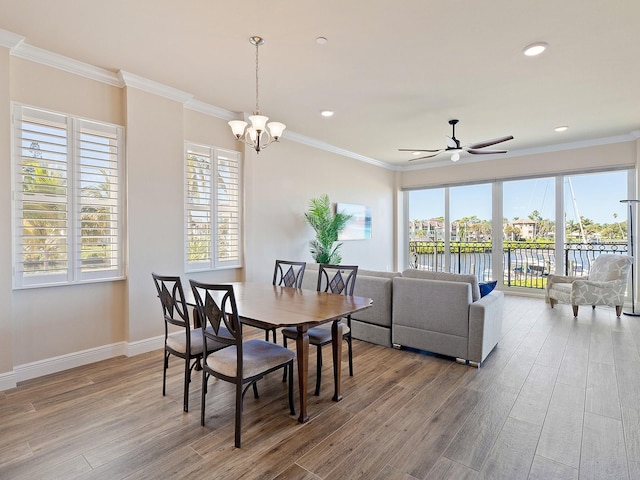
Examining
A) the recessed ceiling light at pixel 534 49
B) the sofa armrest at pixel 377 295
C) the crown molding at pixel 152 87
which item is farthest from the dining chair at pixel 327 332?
the crown molding at pixel 152 87

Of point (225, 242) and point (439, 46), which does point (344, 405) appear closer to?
point (225, 242)

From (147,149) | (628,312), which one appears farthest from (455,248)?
(147,149)

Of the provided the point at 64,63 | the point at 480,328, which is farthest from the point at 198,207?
the point at 480,328

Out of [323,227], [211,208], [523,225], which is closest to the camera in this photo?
[211,208]

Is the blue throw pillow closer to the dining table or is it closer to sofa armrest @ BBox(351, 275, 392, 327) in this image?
sofa armrest @ BBox(351, 275, 392, 327)

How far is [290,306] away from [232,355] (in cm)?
54

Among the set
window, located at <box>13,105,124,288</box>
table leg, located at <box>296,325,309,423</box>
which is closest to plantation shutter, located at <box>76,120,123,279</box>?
window, located at <box>13,105,124,288</box>

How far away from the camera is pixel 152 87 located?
3.64 m

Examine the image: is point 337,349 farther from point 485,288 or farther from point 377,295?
point 485,288

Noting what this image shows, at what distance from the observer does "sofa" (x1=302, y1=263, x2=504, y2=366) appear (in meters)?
3.23

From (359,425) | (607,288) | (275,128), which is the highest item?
(275,128)

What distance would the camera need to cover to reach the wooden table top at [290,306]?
2.16 m

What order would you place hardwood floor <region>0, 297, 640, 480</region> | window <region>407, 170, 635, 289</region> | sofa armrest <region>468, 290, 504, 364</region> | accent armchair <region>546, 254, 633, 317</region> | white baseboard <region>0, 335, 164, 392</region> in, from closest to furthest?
hardwood floor <region>0, 297, 640, 480</region> < white baseboard <region>0, 335, 164, 392</region> < sofa armrest <region>468, 290, 504, 364</region> < accent armchair <region>546, 254, 633, 317</region> < window <region>407, 170, 635, 289</region>

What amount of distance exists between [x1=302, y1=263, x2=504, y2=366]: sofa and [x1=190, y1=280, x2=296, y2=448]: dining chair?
1.67 meters
